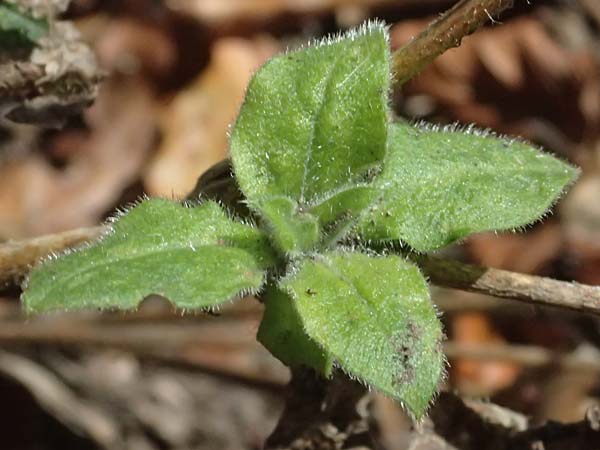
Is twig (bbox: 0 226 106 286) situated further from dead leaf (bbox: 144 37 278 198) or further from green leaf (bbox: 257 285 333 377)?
dead leaf (bbox: 144 37 278 198)

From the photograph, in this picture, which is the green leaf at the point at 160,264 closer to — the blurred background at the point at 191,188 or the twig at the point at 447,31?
the twig at the point at 447,31

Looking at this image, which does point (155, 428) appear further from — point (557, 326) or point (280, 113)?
point (280, 113)

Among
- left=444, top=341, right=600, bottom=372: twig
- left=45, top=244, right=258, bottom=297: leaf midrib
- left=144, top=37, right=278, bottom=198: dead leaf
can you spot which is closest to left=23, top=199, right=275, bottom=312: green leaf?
left=45, top=244, right=258, bottom=297: leaf midrib

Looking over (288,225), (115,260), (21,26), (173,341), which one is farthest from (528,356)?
(115,260)

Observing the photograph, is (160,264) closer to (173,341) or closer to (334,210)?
(334,210)

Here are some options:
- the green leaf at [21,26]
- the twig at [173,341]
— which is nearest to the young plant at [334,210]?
the green leaf at [21,26]

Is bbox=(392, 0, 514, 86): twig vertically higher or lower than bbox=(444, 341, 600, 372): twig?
higher

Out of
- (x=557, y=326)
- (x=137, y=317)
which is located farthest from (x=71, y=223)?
(x=557, y=326)

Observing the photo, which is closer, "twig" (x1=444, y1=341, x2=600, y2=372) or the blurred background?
"twig" (x1=444, y1=341, x2=600, y2=372)
